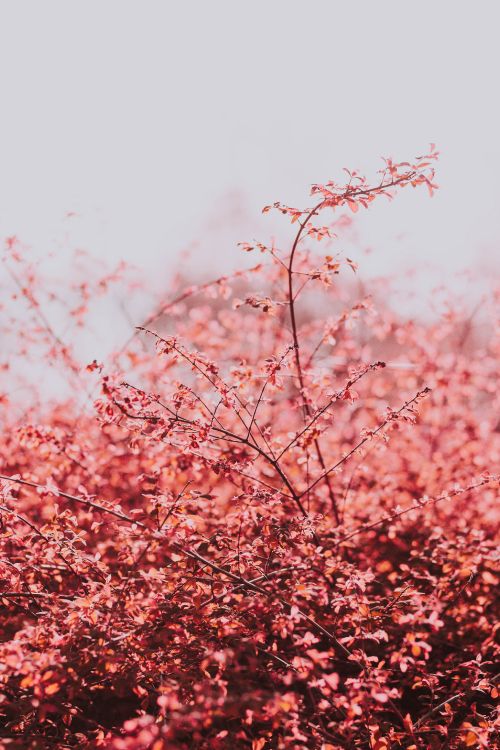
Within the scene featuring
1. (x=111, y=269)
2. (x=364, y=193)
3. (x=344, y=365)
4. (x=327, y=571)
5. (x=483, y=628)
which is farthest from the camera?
(x=344, y=365)

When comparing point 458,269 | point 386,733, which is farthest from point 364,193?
point 458,269

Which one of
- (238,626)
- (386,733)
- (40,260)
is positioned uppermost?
(40,260)

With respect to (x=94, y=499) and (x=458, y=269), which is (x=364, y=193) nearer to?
(x=94, y=499)

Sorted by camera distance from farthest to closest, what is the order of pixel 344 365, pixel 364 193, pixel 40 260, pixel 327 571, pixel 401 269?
pixel 401 269, pixel 344 365, pixel 40 260, pixel 327 571, pixel 364 193

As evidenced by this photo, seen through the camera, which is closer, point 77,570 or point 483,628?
point 77,570

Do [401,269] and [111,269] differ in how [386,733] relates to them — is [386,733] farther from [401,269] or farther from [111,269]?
[401,269]

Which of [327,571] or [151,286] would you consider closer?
[327,571]

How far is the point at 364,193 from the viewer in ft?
8.24

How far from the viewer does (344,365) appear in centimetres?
608

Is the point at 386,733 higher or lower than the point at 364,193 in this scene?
lower

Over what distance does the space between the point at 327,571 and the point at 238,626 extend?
629mm

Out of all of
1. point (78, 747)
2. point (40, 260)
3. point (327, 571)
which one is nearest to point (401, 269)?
point (40, 260)

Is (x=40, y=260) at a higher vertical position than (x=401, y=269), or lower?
lower

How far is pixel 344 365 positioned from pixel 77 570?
4.14 m
